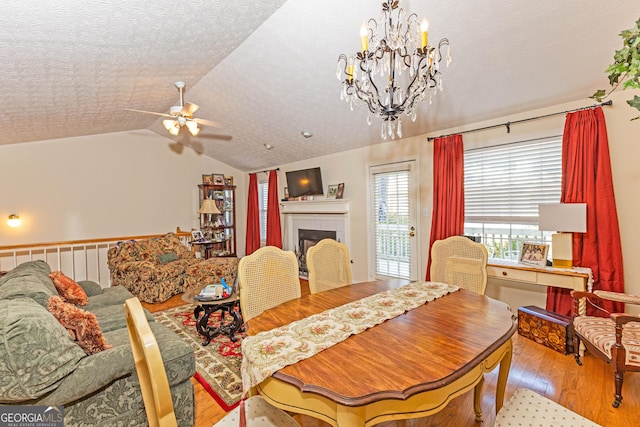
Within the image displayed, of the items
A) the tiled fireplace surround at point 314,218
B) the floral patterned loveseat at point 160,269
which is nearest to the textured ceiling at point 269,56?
the tiled fireplace surround at point 314,218

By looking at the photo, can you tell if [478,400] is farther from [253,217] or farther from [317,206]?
[253,217]

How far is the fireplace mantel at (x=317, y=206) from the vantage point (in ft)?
16.5

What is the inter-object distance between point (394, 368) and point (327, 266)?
141 cm

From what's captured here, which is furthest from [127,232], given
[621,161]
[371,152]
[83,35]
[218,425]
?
[621,161]

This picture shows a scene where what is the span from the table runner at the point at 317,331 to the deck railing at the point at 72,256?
17.1ft

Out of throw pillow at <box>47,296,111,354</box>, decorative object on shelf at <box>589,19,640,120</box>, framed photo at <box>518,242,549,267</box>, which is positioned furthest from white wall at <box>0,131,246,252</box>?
decorative object on shelf at <box>589,19,640,120</box>

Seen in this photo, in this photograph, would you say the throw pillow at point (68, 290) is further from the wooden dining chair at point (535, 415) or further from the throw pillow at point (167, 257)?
the wooden dining chair at point (535, 415)

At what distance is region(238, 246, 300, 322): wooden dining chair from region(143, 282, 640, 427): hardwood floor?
0.75m

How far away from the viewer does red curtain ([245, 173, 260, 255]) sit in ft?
22.6

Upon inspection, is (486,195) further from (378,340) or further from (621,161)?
(378,340)

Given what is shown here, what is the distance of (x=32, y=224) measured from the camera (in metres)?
4.81

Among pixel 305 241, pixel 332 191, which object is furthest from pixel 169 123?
pixel 305 241

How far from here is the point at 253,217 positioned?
696cm

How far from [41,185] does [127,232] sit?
144 centimetres
